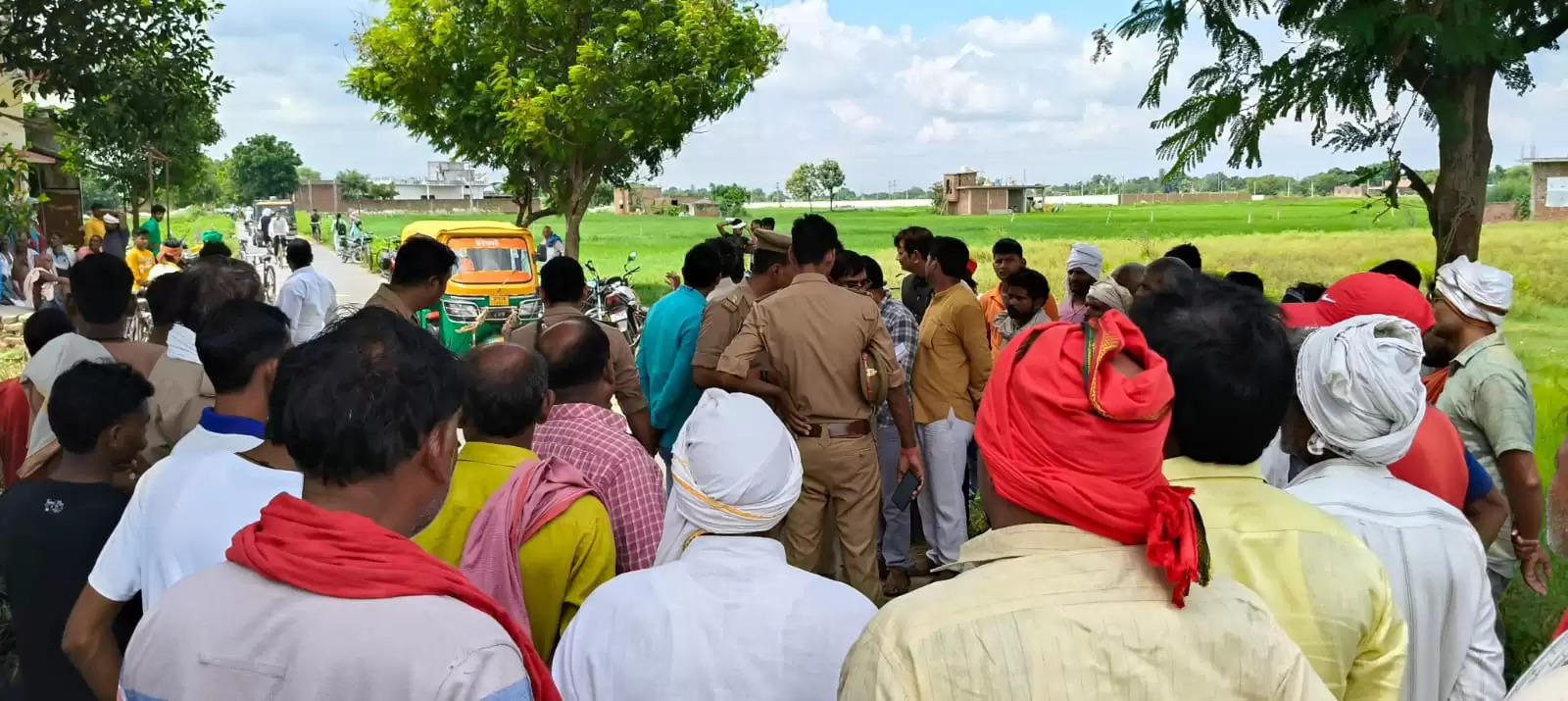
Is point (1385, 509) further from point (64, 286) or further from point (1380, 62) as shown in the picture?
point (64, 286)

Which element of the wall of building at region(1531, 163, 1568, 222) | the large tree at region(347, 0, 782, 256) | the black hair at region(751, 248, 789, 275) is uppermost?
the large tree at region(347, 0, 782, 256)

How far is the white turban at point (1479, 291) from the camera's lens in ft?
11.7

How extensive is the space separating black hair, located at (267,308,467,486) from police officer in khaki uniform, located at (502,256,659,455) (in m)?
3.24

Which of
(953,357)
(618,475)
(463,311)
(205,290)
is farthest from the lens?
(463,311)

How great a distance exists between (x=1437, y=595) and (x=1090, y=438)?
1147 millimetres

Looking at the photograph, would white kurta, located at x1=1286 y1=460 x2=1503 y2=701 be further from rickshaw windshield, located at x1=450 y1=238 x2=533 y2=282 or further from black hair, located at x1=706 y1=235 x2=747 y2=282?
rickshaw windshield, located at x1=450 y1=238 x2=533 y2=282

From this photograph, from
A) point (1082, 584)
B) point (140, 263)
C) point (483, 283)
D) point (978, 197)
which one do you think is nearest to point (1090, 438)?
point (1082, 584)

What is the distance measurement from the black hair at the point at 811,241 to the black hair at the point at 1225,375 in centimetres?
297

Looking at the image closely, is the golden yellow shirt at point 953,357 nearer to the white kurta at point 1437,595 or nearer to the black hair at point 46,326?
the white kurta at point 1437,595

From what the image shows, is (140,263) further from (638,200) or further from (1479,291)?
(638,200)

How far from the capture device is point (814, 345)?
15.1ft

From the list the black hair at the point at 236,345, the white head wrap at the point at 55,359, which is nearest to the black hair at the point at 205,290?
the white head wrap at the point at 55,359

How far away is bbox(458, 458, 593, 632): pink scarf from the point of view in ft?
8.16

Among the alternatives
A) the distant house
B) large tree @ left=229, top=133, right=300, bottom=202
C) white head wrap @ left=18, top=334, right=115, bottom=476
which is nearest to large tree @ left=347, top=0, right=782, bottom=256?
white head wrap @ left=18, top=334, right=115, bottom=476
